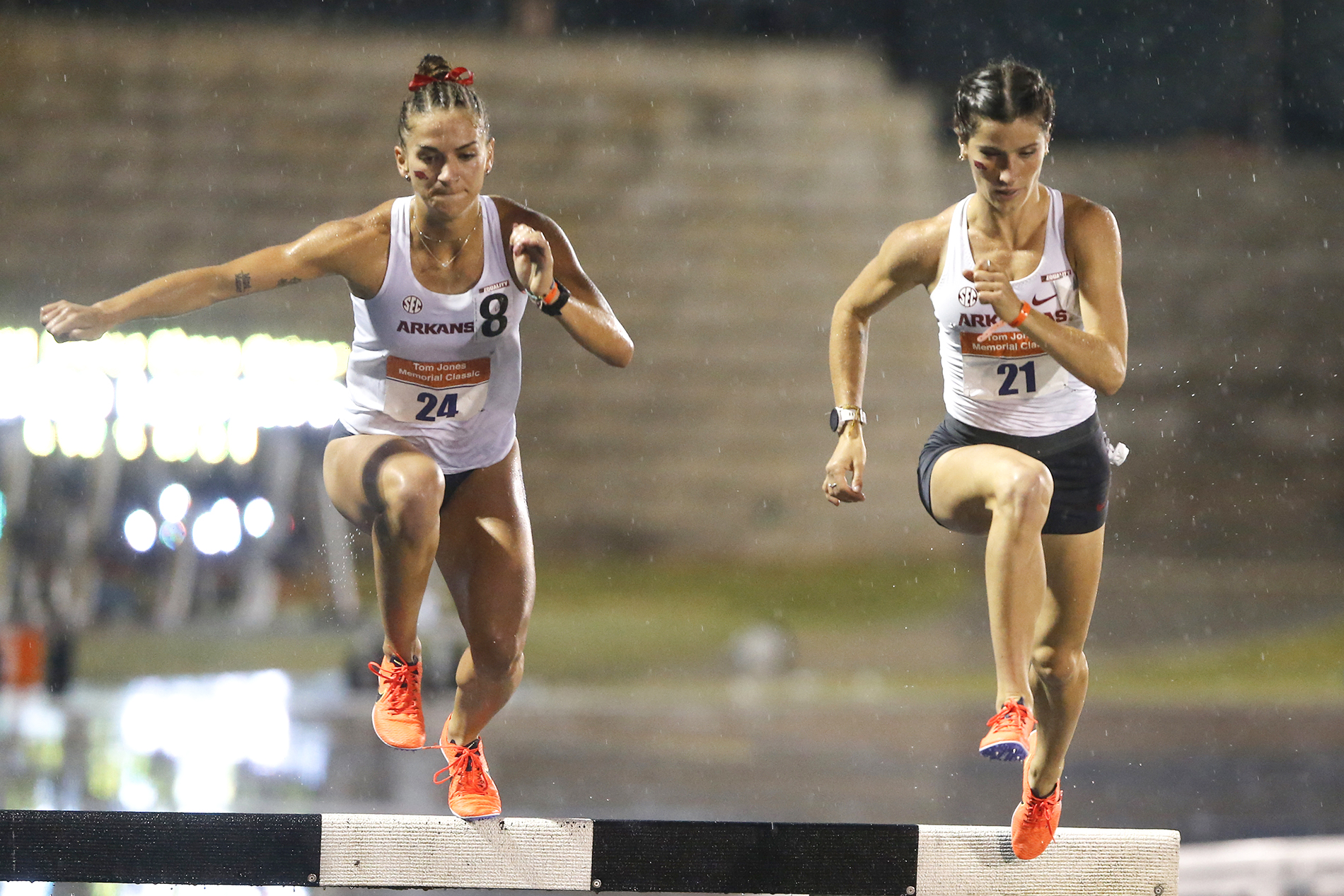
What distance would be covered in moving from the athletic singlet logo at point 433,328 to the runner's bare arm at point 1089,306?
47.6 inches

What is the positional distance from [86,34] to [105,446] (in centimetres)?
522

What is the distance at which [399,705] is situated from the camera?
348cm

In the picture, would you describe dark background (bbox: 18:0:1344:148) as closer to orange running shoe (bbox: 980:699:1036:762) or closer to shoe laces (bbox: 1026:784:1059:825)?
shoe laces (bbox: 1026:784:1059:825)

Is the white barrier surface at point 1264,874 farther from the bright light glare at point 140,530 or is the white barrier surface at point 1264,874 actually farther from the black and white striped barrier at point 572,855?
the bright light glare at point 140,530

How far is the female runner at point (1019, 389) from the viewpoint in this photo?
3.01 metres

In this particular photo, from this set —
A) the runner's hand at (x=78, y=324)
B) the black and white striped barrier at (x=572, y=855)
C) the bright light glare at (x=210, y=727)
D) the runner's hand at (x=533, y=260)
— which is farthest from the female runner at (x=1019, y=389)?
the bright light glare at (x=210, y=727)

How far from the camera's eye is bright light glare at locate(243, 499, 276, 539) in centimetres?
903

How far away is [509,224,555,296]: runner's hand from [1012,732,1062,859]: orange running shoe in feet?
5.44

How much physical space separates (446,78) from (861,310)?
1.15 m

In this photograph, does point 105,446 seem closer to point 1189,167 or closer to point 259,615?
point 259,615

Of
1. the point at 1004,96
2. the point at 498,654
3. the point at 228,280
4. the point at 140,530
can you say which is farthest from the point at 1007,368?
the point at 140,530

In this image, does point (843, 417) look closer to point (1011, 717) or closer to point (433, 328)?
point (1011, 717)

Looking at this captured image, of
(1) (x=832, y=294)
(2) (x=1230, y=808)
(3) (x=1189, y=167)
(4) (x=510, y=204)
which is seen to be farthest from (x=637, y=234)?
(4) (x=510, y=204)

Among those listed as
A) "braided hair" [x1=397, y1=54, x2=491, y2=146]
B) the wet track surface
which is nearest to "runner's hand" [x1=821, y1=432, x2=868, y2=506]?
"braided hair" [x1=397, y1=54, x2=491, y2=146]
